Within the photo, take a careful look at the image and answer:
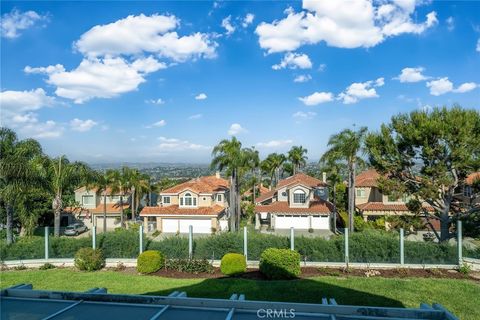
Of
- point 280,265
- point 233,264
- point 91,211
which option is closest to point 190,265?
point 233,264

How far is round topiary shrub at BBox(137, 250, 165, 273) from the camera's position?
15.1m

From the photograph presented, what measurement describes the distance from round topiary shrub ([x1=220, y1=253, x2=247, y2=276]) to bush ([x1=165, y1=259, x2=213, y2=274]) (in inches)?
31.0

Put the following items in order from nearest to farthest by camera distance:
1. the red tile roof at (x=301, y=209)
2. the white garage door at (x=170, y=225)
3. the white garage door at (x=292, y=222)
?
the red tile roof at (x=301, y=209) → the white garage door at (x=292, y=222) → the white garage door at (x=170, y=225)

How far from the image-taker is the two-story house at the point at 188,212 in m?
33.5

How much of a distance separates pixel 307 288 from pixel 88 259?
10186mm

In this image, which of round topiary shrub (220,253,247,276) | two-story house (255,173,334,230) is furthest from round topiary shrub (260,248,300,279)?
two-story house (255,173,334,230)

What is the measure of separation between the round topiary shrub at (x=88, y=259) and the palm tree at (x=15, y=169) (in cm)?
471

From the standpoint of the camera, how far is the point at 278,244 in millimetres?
15945

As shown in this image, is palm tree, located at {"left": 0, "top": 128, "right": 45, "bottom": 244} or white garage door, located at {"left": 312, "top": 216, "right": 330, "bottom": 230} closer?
palm tree, located at {"left": 0, "top": 128, "right": 45, "bottom": 244}

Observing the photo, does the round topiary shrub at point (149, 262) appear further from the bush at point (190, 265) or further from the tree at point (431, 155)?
the tree at point (431, 155)

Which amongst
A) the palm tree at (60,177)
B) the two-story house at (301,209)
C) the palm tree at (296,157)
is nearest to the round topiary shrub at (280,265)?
the palm tree at (60,177)

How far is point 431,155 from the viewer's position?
2006 centimetres

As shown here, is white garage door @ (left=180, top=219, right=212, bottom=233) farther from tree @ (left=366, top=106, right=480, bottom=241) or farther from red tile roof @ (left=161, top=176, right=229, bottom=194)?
tree @ (left=366, top=106, right=480, bottom=241)

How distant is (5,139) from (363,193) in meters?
32.6
